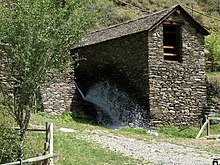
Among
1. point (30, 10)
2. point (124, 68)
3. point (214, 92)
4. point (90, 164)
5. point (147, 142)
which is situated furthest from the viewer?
point (214, 92)

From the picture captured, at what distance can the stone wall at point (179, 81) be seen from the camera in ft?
66.5

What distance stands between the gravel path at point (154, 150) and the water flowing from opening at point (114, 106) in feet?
14.7

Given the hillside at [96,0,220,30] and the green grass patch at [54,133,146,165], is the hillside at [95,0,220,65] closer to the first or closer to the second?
the hillside at [96,0,220,30]

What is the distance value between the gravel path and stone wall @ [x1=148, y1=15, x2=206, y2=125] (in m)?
4.77

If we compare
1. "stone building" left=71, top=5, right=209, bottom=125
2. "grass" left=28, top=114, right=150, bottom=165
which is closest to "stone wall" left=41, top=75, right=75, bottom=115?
"stone building" left=71, top=5, right=209, bottom=125

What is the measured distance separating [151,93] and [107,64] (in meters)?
3.82

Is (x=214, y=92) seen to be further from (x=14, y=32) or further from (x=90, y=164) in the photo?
(x=14, y=32)

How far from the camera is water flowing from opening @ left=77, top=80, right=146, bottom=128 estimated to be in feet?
67.2

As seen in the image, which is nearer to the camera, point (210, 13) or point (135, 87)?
point (135, 87)

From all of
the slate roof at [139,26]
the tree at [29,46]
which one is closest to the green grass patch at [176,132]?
the slate roof at [139,26]

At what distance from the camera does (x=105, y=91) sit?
22609 millimetres

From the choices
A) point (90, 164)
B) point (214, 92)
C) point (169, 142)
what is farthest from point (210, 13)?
point (90, 164)

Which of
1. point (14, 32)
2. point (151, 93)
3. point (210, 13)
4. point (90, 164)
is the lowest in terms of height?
point (90, 164)

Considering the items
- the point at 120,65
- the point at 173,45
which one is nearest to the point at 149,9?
the point at 173,45
